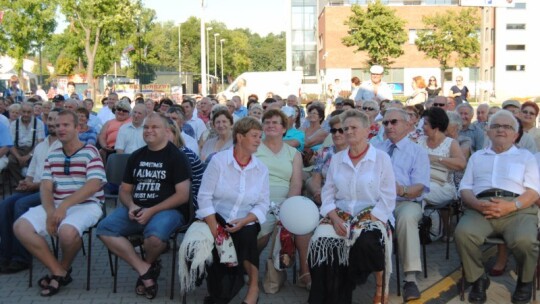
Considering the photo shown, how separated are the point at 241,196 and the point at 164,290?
1180 mm

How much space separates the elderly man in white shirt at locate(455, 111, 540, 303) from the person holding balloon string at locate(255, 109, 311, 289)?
53.5 inches

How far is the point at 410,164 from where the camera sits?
5.72m

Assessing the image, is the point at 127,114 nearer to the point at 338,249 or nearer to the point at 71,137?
the point at 71,137

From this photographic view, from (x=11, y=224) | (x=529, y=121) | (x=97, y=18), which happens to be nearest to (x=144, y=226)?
(x=11, y=224)

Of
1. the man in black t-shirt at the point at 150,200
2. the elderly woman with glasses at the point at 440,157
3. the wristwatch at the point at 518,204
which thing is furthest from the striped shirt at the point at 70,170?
the wristwatch at the point at 518,204

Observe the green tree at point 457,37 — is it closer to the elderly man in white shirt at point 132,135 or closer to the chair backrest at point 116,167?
the elderly man in white shirt at point 132,135

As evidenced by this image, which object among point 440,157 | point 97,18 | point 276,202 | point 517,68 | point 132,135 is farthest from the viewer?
point 517,68

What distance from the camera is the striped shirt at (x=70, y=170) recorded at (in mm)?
5738

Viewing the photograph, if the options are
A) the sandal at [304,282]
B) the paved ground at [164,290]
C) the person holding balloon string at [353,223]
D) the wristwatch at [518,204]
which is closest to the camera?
the person holding balloon string at [353,223]

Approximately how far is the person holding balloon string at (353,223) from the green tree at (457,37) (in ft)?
164

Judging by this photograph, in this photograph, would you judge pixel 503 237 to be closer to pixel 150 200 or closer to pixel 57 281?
pixel 150 200

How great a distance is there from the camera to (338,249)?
4.86 m

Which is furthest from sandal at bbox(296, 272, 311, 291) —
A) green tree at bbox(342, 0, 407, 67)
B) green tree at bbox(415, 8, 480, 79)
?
green tree at bbox(415, 8, 480, 79)

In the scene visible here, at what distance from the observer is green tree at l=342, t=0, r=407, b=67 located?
49219 millimetres
